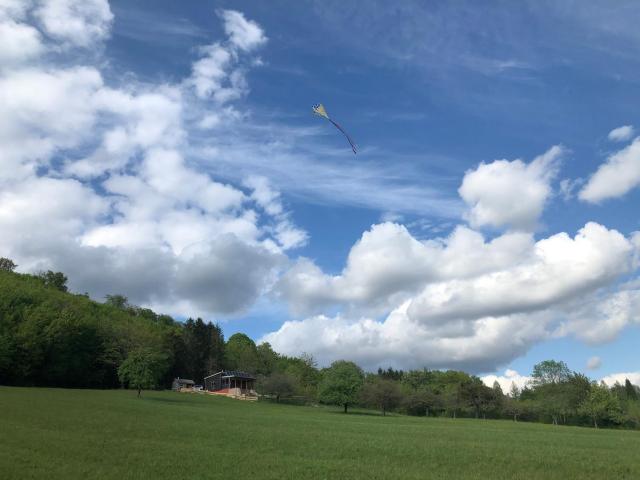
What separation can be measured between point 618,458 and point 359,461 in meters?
17.3

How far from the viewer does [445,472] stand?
2412 centimetres

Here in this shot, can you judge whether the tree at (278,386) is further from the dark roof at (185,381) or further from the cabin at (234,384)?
the dark roof at (185,381)

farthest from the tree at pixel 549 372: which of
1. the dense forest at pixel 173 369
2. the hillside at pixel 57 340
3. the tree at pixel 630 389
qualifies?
the hillside at pixel 57 340

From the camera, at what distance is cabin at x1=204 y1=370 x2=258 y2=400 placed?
371 ft

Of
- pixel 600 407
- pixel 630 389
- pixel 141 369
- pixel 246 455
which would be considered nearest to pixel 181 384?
pixel 141 369

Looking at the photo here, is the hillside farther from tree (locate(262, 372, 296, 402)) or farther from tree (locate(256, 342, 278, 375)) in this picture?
tree (locate(256, 342, 278, 375))

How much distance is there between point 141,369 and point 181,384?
43217 mm

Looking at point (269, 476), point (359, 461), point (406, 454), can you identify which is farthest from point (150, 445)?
point (406, 454)

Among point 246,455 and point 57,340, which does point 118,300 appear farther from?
point 246,455

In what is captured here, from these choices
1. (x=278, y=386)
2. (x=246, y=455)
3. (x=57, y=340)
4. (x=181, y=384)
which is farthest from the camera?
(x=181, y=384)

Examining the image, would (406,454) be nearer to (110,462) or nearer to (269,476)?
(269,476)

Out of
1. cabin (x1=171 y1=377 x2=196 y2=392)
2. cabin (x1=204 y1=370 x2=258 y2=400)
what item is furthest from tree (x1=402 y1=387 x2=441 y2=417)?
cabin (x1=171 y1=377 x2=196 y2=392)

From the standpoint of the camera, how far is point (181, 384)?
11738 centimetres

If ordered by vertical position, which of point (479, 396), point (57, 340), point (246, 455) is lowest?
point (246, 455)
